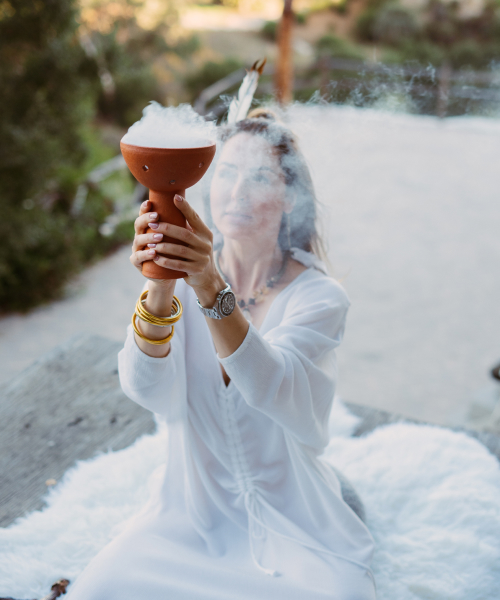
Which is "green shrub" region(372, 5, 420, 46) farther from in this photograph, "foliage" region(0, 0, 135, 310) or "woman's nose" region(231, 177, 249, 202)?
"woman's nose" region(231, 177, 249, 202)

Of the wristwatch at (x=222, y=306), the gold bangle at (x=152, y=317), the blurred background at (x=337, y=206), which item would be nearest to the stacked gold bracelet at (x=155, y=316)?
the gold bangle at (x=152, y=317)

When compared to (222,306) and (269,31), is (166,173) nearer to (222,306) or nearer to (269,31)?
(222,306)

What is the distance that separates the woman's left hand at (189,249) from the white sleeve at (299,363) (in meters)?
0.18

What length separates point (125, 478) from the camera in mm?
1933

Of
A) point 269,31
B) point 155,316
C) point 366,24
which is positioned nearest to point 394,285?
point 155,316

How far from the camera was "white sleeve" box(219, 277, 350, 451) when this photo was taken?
3.69ft

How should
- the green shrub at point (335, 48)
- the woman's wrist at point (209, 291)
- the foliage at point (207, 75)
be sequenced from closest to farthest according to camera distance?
the woman's wrist at point (209, 291), the foliage at point (207, 75), the green shrub at point (335, 48)

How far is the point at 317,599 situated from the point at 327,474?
1.17 ft

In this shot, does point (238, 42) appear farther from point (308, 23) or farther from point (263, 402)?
point (263, 402)

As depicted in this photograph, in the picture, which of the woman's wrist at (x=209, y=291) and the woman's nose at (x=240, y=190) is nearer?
the woman's wrist at (x=209, y=291)

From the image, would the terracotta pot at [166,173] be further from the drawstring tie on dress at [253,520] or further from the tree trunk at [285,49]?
the tree trunk at [285,49]

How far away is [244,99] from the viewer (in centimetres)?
140

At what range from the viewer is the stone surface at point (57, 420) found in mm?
1920

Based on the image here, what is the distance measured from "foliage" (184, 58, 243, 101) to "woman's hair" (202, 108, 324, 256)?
10.5 m
